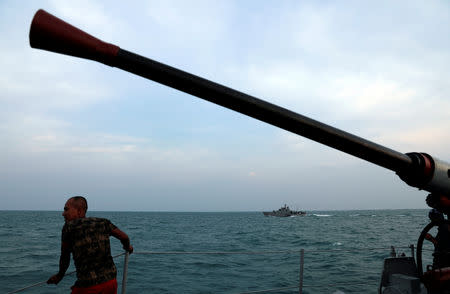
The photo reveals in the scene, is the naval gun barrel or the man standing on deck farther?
the man standing on deck

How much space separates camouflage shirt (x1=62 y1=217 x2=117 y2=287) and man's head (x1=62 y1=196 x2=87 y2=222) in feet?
0.23

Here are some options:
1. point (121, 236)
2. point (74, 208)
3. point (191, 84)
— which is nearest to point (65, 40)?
point (191, 84)

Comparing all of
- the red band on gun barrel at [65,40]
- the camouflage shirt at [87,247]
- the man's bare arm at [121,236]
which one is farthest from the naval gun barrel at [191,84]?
the man's bare arm at [121,236]

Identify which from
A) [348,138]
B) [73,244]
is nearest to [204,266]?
[73,244]

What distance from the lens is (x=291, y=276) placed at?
20406 mm

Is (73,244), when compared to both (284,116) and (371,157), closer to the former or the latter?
(284,116)

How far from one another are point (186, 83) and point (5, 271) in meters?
28.9

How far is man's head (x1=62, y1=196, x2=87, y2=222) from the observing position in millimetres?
2925

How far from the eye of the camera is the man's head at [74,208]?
292cm

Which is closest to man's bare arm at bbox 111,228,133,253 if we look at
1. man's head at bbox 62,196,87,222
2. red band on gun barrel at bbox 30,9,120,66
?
man's head at bbox 62,196,87,222

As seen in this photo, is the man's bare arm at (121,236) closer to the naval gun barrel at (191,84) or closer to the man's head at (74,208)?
the man's head at (74,208)

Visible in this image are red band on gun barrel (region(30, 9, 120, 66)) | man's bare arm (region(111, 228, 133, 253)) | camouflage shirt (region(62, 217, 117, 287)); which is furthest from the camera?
man's bare arm (region(111, 228, 133, 253))

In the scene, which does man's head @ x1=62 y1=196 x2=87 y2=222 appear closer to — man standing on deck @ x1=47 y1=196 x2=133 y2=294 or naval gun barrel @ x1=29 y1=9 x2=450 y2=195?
man standing on deck @ x1=47 y1=196 x2=133 y2=294

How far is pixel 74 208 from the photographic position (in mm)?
2955
